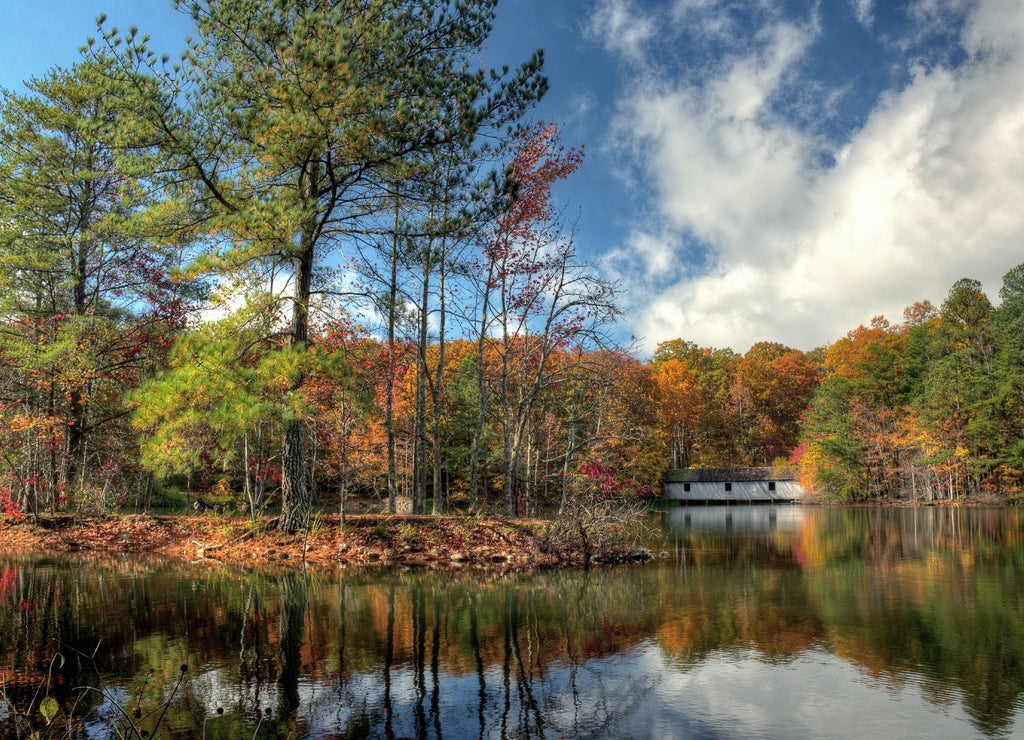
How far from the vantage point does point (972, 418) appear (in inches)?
1761

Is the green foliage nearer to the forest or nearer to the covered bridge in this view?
the covered bridge

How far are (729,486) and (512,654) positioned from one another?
53.5m

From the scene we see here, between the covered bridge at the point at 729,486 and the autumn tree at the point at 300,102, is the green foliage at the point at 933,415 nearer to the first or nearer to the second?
the covered bridge at the point at 729,486

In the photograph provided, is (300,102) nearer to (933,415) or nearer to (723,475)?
(933,415)

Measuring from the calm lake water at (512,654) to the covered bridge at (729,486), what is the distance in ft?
148

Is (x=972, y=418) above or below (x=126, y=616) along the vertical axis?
above

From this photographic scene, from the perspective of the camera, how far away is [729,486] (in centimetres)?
5681

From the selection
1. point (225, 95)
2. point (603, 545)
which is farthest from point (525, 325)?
point (225, 95)

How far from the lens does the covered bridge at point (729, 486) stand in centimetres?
5594

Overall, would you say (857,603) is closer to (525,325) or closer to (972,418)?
(525,325)

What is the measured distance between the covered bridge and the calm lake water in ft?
148

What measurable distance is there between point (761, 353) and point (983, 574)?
255 feet

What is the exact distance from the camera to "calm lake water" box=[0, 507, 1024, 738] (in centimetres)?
505

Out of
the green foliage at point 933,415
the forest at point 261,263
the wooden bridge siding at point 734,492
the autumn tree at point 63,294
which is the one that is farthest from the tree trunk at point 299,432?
the wooden bridge siding at point 734,492
